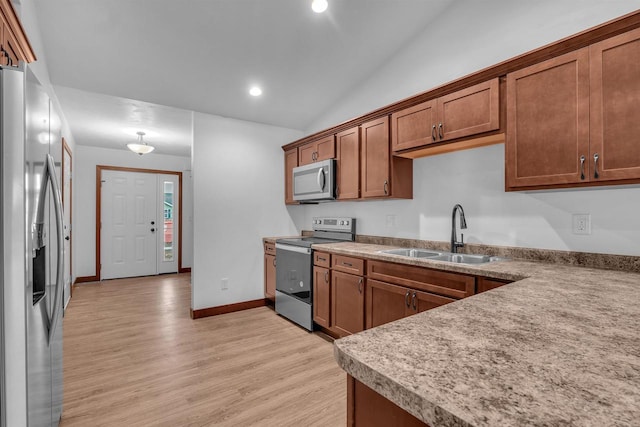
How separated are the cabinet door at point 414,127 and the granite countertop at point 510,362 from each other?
1.65 meters

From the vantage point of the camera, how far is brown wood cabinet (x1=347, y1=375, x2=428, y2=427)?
2.13 ft

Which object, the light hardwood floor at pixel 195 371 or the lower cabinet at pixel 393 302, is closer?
the light hardwood floor at pixel 195 371

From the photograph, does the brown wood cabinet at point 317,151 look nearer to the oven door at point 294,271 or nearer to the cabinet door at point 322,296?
the oven door at point 294,271

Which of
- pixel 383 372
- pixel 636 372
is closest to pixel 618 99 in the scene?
pixel 636 372

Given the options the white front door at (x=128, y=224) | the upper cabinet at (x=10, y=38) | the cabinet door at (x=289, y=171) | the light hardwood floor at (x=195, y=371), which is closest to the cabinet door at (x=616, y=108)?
the light hardwood floor at (x=195, y=371)

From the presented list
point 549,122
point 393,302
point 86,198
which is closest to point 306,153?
point 393,302

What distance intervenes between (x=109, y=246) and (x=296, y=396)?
513 centimetres

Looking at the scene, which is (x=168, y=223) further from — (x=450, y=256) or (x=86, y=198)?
(x=450, y=256)

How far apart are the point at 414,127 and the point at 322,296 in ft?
5.84

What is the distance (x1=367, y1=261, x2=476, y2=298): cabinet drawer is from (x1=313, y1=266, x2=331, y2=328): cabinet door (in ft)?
1.95

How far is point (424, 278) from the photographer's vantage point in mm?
2117

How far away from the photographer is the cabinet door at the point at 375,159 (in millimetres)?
2826

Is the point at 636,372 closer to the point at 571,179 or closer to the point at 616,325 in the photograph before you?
the point at 616,325

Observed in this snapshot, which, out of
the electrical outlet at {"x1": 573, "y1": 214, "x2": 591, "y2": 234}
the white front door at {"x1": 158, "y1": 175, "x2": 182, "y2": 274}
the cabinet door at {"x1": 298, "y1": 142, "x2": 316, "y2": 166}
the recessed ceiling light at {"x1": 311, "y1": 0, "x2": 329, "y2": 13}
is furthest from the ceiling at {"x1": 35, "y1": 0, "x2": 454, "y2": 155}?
the white front door at {"x1": 158, "y1": 175, "x2": 182, "y2": 274}
